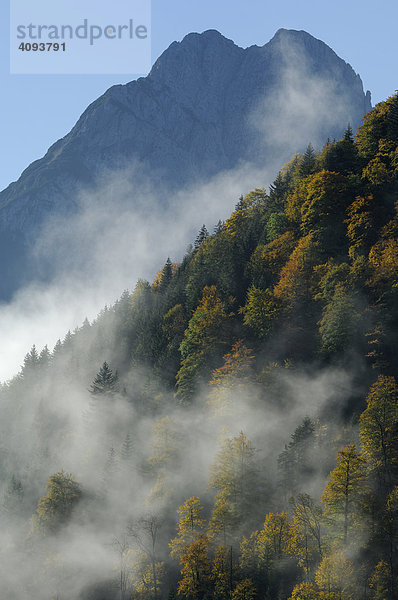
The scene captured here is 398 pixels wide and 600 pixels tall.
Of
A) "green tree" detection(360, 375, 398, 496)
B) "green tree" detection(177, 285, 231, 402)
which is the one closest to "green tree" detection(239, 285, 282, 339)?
"green tree" detection(177, 285, 231, 402)

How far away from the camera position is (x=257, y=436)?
269ft

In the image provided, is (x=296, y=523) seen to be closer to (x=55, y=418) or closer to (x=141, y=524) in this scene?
(x=141, y=524)

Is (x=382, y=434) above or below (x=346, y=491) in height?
above

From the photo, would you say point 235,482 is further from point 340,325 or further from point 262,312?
point 262,312

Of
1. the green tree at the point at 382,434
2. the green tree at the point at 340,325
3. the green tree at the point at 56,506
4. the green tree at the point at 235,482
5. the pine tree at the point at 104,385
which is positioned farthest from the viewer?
the pine tree at the point at 104,385

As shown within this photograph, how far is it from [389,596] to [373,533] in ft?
19.8

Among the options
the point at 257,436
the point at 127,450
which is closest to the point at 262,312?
the point at 257,436

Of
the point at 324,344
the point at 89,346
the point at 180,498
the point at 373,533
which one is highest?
the point at 89,346

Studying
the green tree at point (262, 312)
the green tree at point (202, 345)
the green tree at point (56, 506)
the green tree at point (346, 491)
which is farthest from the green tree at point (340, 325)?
the green tree at point (56, 506)

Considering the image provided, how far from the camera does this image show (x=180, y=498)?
3250 inches

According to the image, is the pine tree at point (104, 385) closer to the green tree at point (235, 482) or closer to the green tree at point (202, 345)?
the green tree at point (202, 345)

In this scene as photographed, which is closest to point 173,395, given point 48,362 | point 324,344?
point 324,344

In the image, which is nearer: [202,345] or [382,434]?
[382,434]

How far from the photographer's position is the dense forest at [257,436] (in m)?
61.1
